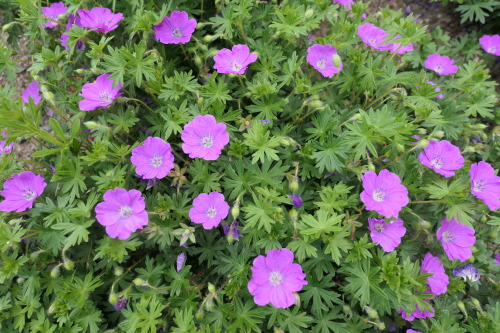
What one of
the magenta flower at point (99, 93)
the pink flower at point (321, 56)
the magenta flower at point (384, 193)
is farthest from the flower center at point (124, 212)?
the pink flower at point (321, 56)

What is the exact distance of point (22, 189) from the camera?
2521 millimetres

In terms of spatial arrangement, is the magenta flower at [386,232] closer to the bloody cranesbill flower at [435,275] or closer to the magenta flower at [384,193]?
the magenta flower at [384,193]

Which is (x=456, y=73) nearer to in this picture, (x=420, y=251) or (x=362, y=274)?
(x=420, y=251)

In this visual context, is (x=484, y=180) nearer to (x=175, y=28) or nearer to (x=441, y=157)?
(x=441, y=157)

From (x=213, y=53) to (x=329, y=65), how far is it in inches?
34.4

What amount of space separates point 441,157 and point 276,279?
1412 millimetres

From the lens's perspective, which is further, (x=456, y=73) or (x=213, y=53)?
(x=456, y=73)

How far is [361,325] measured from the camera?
2525 mm

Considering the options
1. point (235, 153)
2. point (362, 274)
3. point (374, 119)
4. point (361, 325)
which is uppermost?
point (374, 119)

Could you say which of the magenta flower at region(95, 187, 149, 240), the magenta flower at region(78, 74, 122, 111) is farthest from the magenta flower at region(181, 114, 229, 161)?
the magenta flower at region(78, 74, 122, 111)

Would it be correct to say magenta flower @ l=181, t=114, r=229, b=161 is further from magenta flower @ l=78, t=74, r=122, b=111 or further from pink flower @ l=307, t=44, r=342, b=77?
pink flower @ l=307, t=44, r=342, b=77

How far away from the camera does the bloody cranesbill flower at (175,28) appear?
9.02ft

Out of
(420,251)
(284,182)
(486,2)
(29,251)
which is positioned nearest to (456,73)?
(486,2)

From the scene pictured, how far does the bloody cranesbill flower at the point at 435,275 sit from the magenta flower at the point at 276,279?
969 mm
